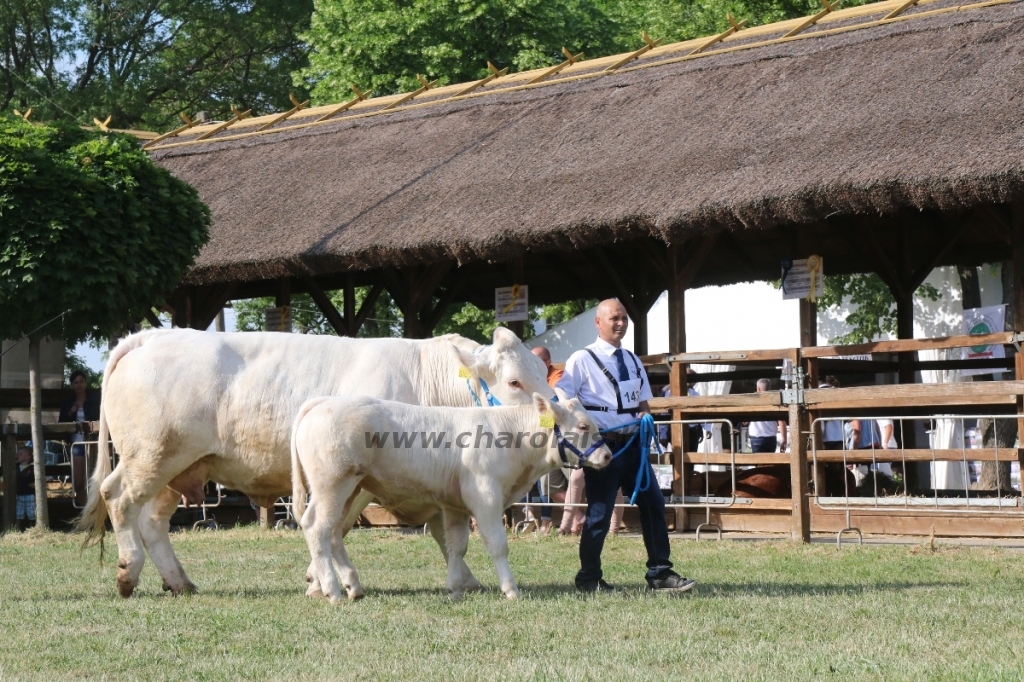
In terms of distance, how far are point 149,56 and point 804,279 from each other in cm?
2508

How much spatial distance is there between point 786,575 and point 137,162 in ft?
28.1

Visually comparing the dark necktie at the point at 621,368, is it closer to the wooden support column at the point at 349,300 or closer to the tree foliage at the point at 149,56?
the wooden support column at the point at 349,300

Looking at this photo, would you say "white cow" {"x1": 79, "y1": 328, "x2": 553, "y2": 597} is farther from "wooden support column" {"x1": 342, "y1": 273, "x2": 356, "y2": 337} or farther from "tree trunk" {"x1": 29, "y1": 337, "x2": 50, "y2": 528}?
"wooden support column" {"x1": 342, "y1": 273, "x2": 356, "y2": 337}

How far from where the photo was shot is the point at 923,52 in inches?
557

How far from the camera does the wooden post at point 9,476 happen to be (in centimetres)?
1495

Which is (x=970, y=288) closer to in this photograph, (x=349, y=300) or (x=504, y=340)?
(x=349, y=300)

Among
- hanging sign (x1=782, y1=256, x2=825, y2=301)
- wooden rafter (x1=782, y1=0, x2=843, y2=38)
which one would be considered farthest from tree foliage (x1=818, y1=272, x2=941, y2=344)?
hanging sign (x1=782, y1=256, x2=825, y2=301)

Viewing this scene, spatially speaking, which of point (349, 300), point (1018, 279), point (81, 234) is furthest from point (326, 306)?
point (1018, 279)

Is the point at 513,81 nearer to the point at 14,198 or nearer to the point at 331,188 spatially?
the point at 331,188

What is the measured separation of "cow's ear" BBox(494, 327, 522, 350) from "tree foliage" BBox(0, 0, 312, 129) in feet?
82.8

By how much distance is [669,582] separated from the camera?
8.00m

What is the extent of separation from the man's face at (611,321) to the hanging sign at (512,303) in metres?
7.20

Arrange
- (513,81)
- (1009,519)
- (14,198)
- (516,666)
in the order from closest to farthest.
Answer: (516,666) → (1009,519) → (14,198) → (513,81)

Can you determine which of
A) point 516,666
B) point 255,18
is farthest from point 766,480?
point 255,18
